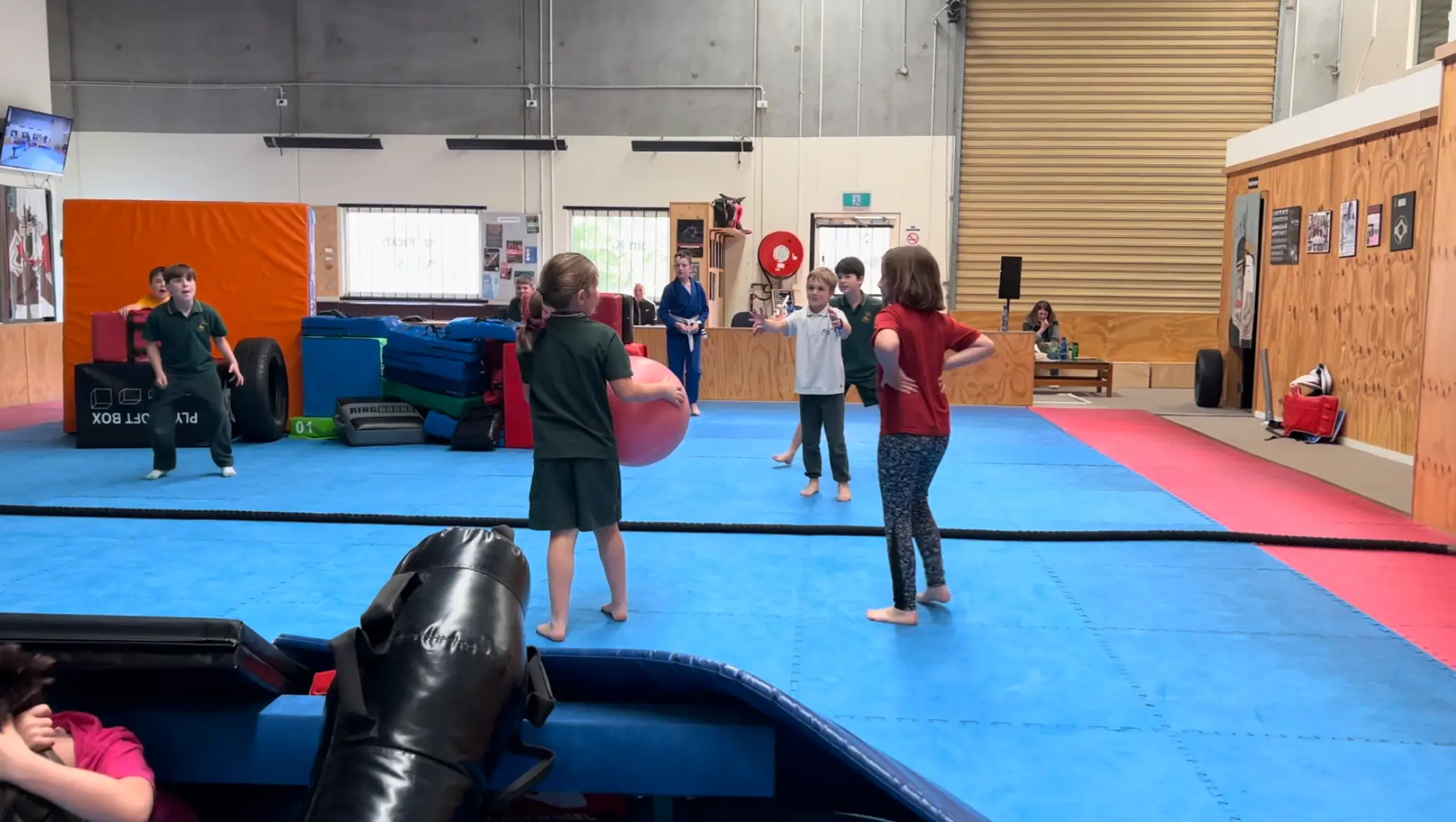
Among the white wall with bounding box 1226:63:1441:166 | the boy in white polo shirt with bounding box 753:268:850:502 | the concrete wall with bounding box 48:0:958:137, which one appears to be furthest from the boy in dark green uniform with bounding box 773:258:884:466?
the concrete wall with bounding box 48:0:958:137

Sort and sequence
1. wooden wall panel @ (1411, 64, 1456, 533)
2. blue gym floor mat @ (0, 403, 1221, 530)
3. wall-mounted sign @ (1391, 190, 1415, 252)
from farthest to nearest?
wall-mounted sign @ (1391, 190, 1415, 252), blue gym floor mat @ (0, 403, 1221, 530), wooden wall panel @ (1411, 64, 1456, 533)

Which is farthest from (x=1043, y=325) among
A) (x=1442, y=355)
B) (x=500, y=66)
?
(x=500, y=66)

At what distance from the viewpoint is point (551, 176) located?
16562 mm

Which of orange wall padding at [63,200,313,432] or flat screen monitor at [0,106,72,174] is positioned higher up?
flat screen monitor at [0,106,72,174]

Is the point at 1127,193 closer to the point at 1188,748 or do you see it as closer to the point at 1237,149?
the point at 1237,149

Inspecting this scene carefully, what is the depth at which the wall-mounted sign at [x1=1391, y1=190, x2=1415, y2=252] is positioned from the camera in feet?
31.3

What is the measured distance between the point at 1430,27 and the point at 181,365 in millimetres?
13665

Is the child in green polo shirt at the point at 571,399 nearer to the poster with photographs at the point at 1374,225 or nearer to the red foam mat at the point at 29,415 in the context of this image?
the poster with photographs at the point at 1374,225

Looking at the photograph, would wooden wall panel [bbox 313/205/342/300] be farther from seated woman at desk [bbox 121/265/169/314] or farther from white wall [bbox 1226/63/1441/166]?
white wall [bbox 1226/63/1441/166]

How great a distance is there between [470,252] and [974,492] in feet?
37.2

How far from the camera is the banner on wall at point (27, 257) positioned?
507 inches

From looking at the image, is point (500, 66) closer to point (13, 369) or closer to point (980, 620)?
point (13, 369)

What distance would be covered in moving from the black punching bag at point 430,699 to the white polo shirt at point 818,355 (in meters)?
5.31

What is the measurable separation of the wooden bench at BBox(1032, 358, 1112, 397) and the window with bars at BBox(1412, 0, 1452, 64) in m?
5.07
